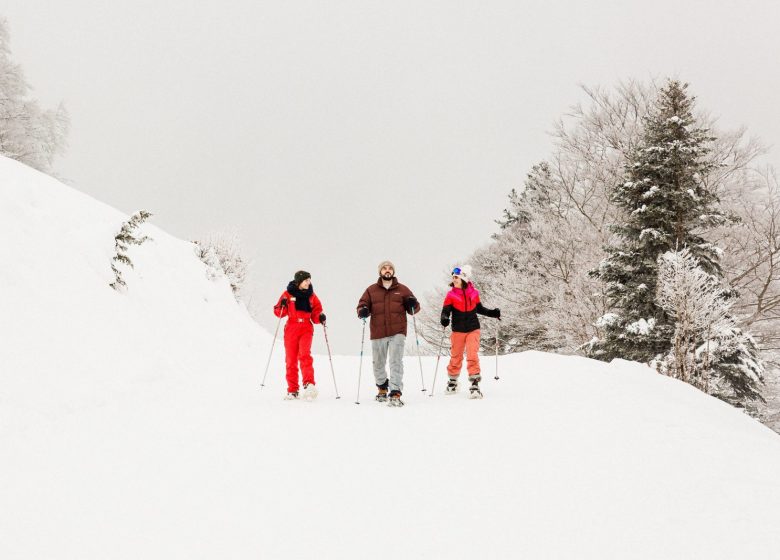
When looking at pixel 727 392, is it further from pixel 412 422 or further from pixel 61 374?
pixel 61 374

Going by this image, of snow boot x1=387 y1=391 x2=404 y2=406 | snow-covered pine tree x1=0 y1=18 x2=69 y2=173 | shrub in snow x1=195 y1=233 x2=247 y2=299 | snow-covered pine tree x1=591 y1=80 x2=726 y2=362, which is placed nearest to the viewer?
snow boot x1=387 y1=391 x2=404 y2=406

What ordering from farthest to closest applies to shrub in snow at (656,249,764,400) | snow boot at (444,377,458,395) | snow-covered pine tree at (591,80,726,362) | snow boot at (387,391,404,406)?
snow-covered pine tree at (591,80,726,362), shrub in snow at (656,249,764,400), snow boot at (444,377,458,395), snow boot at (387,391,404,406)

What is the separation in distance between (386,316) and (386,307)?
0.14 meters

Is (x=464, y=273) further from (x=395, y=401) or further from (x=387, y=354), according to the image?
(x=395, y=401)

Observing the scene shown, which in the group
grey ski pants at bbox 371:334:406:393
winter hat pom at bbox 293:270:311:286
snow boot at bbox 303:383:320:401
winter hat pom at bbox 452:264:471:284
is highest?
winter hat pom at bbox 452:264:471:284

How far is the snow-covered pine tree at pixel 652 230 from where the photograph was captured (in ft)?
42.1

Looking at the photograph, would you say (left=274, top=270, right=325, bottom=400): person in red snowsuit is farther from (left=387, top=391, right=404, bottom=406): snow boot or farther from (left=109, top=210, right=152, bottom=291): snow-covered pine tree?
(left=109, top=210, right=152, bottom=291): snow-covered pine tree

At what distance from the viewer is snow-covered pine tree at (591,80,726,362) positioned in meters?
12.8

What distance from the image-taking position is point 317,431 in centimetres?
495

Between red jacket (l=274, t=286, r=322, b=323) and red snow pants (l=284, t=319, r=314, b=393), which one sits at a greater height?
red jacket (l=274, t=286, r=322, b=323)

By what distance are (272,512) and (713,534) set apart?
2.70m

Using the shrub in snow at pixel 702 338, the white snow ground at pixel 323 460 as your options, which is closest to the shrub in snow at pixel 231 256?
the white snow ground at pixel 323 460

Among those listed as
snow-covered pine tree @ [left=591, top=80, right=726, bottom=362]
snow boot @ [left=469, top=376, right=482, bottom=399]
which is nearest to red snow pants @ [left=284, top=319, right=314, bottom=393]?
snow boot @ [left=469, top=376, right=482, bottom=399]

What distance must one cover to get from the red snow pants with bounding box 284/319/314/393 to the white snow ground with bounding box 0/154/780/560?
363mm
